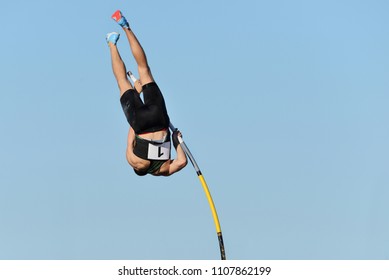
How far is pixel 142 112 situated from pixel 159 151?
4.68 ft

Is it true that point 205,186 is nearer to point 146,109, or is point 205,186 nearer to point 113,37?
point 146,109

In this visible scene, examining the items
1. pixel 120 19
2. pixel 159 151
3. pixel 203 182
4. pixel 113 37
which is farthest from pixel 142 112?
pixel 203 182

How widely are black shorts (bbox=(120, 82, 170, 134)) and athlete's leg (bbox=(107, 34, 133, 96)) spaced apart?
0.23m

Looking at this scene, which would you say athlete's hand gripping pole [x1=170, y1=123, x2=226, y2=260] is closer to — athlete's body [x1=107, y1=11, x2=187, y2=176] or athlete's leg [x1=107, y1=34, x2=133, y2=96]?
athlete's body [x1=107, y1=11, x2=187, y2=176]

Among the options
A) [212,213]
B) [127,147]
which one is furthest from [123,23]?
[212,213]

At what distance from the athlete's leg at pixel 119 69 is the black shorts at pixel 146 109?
225 millimetres

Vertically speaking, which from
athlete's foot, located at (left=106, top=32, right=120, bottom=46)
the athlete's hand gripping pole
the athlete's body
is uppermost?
athlete's foot, located at (left=106, top=32, right=120, bottom=46)

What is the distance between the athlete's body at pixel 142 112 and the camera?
35.4 m

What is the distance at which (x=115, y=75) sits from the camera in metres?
36.1

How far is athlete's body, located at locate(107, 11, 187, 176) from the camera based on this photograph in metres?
35.4

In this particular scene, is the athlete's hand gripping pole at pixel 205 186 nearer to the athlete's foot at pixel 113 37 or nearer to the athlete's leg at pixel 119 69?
the athlete's leg at pixel 119 69

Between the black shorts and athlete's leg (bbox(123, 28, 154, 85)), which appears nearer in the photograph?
athlete's leg (bbox(123, 28, 154, 85))

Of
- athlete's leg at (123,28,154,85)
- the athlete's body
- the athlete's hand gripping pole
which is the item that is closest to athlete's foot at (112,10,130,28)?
the athlete's body
